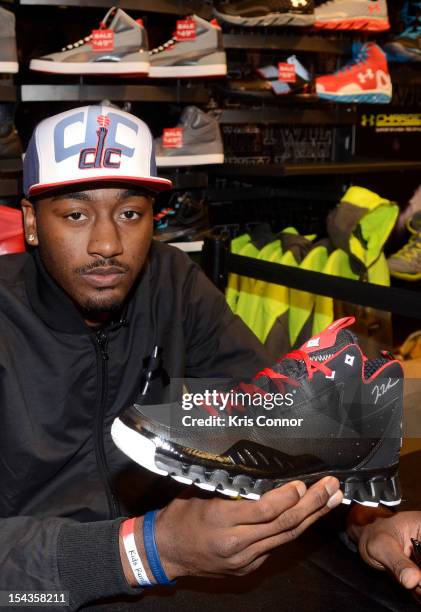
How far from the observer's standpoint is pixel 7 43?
256cm

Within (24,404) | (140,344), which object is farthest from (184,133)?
(24,404)

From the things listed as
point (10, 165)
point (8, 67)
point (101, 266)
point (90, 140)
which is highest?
point (90, 140)

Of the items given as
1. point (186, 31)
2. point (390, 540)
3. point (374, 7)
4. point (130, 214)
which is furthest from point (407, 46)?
point (390, 540)

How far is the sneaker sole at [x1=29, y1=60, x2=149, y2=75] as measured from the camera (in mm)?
2861

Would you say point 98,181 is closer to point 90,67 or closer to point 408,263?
point 90,67

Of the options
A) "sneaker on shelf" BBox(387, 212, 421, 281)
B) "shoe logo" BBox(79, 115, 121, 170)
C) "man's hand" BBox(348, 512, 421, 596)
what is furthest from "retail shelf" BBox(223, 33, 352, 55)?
"man's hand" BBox(348, 512, 421, 596)

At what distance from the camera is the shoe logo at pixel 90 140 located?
4.17ft

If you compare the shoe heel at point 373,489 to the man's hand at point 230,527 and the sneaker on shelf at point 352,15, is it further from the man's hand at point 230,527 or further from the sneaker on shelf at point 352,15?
the sneaker on shelf at point 352,15

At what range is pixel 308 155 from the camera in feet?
14.5

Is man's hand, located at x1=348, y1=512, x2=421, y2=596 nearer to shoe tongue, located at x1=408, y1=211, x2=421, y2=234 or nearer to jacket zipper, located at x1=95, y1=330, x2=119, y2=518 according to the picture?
jacket zipper, located at x1=95, y1=330, x2=119, y2=518

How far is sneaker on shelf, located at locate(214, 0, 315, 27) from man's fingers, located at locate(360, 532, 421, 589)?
9.11 feet

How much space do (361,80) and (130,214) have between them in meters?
2.90

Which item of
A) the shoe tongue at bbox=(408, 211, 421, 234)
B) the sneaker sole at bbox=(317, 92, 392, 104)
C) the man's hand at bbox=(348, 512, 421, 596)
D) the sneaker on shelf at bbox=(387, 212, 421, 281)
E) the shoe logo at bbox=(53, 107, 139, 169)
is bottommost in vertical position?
Result: the sneaker on shelf at bbox=(387, 212, 421, 281)

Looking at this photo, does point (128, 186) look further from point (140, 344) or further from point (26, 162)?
point (140, 344)
